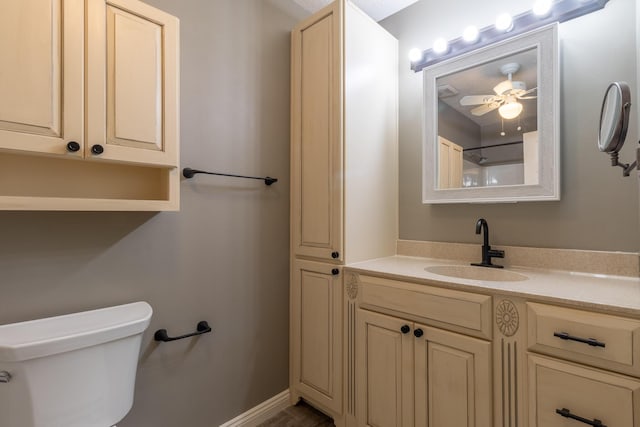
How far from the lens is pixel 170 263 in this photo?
1.40m

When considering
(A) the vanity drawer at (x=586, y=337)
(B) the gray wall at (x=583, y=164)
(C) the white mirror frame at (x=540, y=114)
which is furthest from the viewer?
(C) the white mirror frame at (x=540, y=114)

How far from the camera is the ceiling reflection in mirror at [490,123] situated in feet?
4.84

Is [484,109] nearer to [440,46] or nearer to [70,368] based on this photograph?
[440,46]

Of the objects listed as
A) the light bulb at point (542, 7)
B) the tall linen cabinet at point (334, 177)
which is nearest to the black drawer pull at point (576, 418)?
the tall linen cabinet at point (334, 177)

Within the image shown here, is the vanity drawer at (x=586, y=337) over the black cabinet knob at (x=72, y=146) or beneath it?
beneath

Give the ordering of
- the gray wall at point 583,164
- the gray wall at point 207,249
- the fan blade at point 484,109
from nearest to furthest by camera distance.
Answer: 1. the gray wall at point 207,249
2. the gray wall at point 583,164
3. the fan blade at point 484,109

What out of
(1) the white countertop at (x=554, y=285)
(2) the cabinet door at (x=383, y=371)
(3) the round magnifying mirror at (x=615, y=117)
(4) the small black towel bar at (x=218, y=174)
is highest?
(3) the round magnifying mirror at (x=615, y=117)

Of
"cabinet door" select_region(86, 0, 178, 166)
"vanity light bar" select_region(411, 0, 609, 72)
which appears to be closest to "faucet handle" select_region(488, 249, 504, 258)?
"vanity light bar" select_region(411, 0, 609, 72)

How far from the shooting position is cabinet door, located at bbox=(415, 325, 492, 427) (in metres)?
1.14

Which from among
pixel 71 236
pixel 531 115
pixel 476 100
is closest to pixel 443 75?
pixel 476 100

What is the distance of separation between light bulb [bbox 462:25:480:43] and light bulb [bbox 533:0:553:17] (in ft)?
0.82

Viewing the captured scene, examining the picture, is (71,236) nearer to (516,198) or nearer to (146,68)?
(146,68)

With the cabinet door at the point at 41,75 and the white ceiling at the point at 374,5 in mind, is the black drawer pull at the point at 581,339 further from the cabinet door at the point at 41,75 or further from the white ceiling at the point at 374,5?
the white ceiling at the point at 374,5

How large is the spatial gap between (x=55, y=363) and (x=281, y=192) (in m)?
1.20
